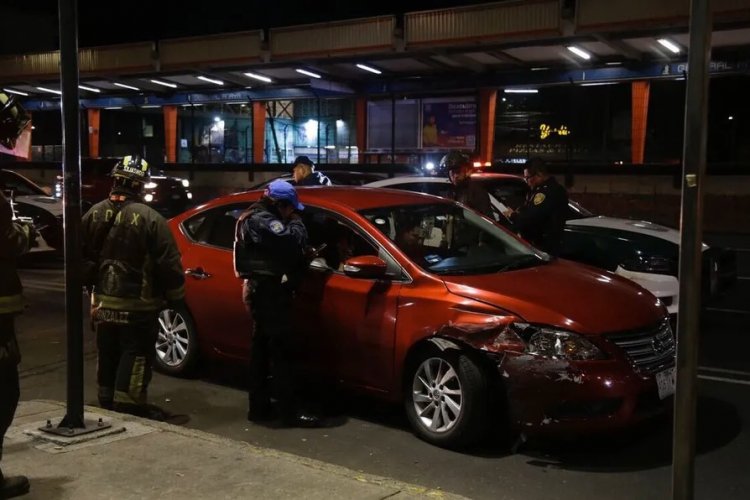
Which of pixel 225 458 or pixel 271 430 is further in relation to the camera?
pixel 271 430

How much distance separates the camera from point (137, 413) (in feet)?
18.7

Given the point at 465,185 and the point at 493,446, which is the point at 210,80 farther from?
the point at 493,446

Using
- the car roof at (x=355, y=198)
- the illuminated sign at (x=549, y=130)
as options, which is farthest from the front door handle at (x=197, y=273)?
the illuminated sign at (x=549, y=130)

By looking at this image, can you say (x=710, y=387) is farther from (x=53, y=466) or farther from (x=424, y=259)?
(x=53, y=466)

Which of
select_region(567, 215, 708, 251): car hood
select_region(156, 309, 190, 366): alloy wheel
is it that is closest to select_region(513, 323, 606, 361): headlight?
select_region(156, 309, 190, 366): alloy wheel

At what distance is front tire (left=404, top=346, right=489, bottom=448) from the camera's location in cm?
490

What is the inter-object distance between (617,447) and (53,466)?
3445mm

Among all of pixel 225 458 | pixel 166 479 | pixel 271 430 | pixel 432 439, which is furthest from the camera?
pixel 271 430

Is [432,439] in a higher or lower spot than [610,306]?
lower

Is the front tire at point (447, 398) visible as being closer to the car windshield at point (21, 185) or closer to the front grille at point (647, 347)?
the front grille at point (647, 347)

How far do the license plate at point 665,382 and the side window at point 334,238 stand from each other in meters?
2.06

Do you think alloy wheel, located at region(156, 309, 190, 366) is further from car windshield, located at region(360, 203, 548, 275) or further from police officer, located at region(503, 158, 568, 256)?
police officer, located at region(503, 158, 568, 256)

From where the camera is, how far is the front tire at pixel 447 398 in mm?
4902

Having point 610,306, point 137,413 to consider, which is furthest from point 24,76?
point 610,306
